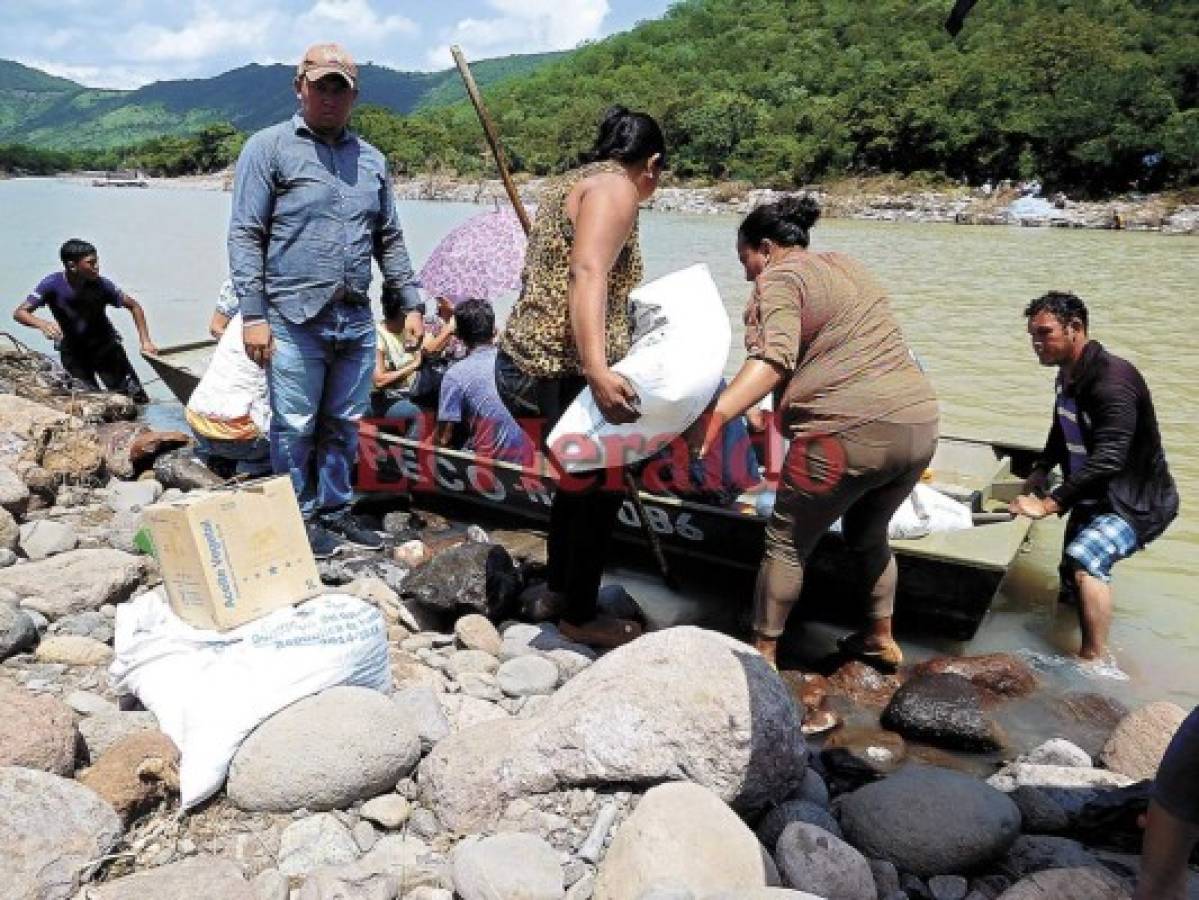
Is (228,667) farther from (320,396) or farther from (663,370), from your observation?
(320,396)

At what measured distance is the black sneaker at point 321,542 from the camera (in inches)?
192

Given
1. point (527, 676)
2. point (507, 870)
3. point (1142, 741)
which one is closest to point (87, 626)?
point (527, 676)

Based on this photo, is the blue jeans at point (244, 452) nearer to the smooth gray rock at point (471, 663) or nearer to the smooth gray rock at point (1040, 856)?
the smooth gray rock at point (471, 663)

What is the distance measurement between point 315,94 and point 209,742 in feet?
8.92

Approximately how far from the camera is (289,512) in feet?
11.5

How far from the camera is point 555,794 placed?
110 inches

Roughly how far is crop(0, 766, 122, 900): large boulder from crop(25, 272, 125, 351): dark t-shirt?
266 inches

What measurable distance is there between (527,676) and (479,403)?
7.26 feet

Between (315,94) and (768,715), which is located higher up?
→ (315,94)

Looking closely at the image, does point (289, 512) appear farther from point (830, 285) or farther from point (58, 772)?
point (830, 285)

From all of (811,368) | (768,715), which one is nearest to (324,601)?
(768,715)

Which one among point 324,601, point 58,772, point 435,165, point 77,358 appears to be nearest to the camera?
point 58,772

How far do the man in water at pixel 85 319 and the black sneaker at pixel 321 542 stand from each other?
13.9 feet

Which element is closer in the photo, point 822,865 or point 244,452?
point 822,865
